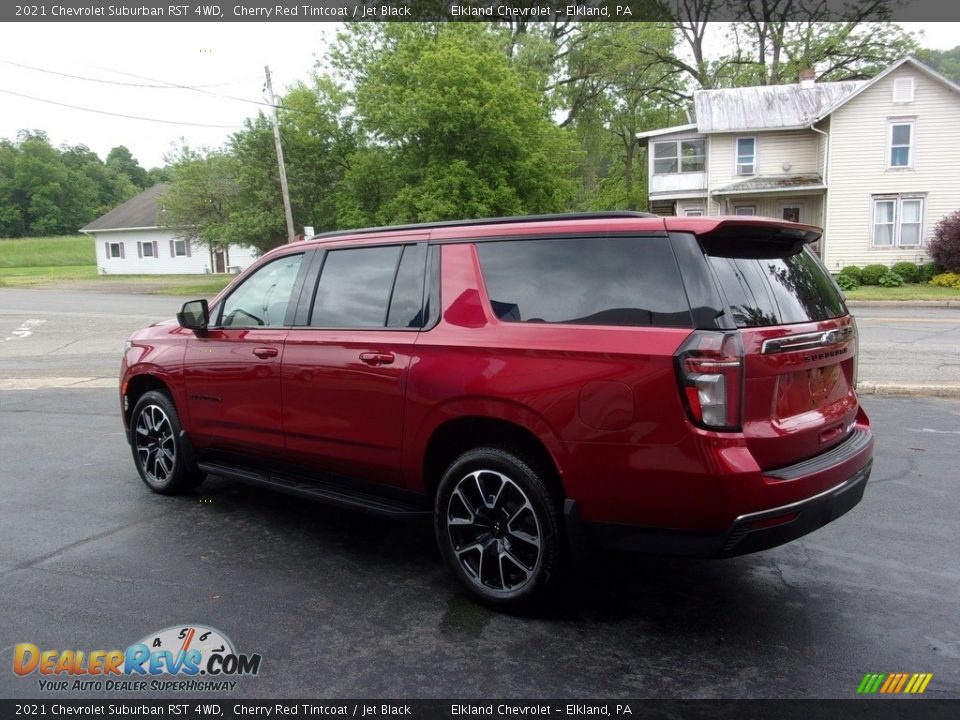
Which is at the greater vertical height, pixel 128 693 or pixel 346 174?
pixel 346 174

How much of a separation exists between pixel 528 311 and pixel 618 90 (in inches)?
1737

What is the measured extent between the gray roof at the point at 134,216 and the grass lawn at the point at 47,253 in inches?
483

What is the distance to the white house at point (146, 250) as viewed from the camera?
4931cm

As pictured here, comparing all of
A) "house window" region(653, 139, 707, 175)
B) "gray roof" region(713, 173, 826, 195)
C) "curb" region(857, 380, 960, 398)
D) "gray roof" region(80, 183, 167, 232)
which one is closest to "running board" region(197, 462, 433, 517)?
"curb" region(857, 380, 960, 398)

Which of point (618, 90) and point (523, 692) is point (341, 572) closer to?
point (523, 692)

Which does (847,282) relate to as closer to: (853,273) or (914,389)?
(853,273)

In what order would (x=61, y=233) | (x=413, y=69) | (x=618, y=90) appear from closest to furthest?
(x=413, y=69) → (x=618, y=90) → (x=61, y=233)

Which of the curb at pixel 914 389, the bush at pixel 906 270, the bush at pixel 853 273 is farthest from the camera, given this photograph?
the bush at pixel 853 273

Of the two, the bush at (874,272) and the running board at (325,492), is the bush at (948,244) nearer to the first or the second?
the bush at (874,272)

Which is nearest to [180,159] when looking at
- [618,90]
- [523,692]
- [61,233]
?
[618,90]

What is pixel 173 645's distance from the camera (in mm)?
3463

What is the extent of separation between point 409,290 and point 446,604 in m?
1.69

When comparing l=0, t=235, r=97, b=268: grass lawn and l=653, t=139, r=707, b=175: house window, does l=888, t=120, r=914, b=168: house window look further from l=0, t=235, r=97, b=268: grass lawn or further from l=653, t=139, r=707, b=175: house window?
l=0, t=235, r=97, b=268: grass lawn

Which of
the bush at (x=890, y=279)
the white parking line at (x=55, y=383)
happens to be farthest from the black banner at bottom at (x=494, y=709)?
the bush at (x=890, y=279)
